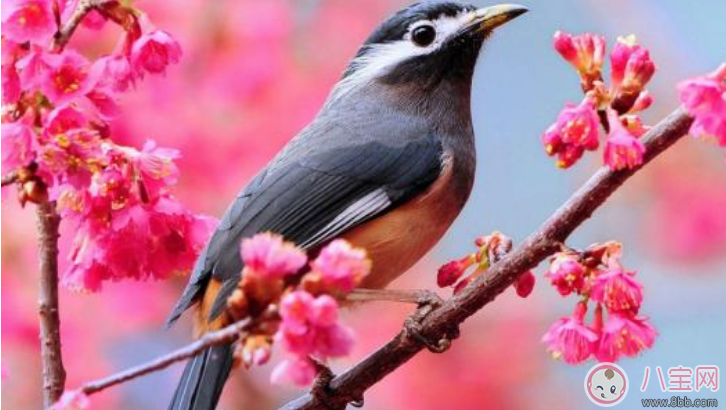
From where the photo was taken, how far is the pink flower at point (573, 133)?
6.95 feet

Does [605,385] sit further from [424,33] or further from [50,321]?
[50,321]

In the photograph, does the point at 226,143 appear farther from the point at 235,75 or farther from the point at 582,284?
the point at 582,284

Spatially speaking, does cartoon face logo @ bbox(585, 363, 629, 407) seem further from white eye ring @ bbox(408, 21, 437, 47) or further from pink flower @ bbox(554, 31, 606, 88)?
white eye ring @ bbox(408, 21, 437, 47)

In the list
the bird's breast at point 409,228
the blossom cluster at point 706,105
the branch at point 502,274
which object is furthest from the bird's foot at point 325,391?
the blossom cluster at point 706,105

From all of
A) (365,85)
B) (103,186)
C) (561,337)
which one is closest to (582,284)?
(561,337)

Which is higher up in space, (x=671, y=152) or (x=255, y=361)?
(x=671, y=152)

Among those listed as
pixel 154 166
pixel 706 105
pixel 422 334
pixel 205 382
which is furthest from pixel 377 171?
pixel 706 105

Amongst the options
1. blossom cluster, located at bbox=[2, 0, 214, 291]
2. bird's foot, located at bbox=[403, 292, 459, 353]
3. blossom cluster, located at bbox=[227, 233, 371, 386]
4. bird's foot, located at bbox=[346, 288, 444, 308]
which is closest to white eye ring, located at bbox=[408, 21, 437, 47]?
bird's foot, located at bbox=[346, 288, 444, 308]

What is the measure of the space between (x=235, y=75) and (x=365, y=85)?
1040 millimetres

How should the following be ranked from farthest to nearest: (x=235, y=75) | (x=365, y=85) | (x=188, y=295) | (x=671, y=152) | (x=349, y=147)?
(x=671, y=152)
(x=235, y=75)
(x=365, y=85)
(x=349, y=147)
(x=188, y=295)

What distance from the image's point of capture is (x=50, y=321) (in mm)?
2154

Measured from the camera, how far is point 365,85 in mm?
3574

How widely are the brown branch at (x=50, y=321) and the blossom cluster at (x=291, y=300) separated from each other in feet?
1.69

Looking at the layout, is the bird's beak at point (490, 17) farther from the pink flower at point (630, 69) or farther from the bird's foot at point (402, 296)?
the pink flower at point (630, 69)
